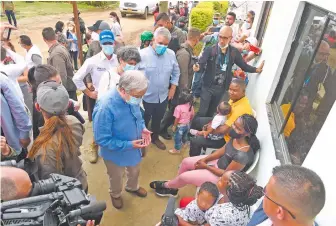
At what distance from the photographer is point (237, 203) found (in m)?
2.18

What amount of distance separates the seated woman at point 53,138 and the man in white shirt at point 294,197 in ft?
4.95

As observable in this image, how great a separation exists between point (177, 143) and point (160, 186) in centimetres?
92

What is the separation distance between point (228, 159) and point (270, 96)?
1.18m

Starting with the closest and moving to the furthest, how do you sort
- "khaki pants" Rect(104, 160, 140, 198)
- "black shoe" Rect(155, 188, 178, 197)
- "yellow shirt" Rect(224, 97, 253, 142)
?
"khaki pants" Rect(104, 160, 140, 198)
"yellow shirt" Rect(224, 97, 253, 142)
"black shoe" Rect(155, 188, 178, 197)

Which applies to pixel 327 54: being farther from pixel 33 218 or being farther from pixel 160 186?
pixel 33 218

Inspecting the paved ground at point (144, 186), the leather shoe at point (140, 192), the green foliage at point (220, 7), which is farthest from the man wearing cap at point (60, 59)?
the green foliage at point (220, 7)

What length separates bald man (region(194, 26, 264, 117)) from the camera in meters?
3.98

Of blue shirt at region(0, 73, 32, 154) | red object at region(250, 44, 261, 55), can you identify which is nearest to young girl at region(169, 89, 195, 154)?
red object at region(250, 44, 261, 55)

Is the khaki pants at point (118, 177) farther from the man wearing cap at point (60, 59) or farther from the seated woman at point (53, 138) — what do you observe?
the man wearing cap at point (60, 59)

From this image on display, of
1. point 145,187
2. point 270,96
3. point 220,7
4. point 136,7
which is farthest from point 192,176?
point 136,7

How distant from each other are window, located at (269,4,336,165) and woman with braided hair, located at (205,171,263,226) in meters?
0.57

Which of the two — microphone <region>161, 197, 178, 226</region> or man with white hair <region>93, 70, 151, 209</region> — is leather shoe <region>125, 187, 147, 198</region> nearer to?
man with white hair <region>93, 70, 151, 209</region>

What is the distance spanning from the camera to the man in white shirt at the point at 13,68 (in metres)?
3.01

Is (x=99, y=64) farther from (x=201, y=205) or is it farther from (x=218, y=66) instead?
(x=201, y=205)
